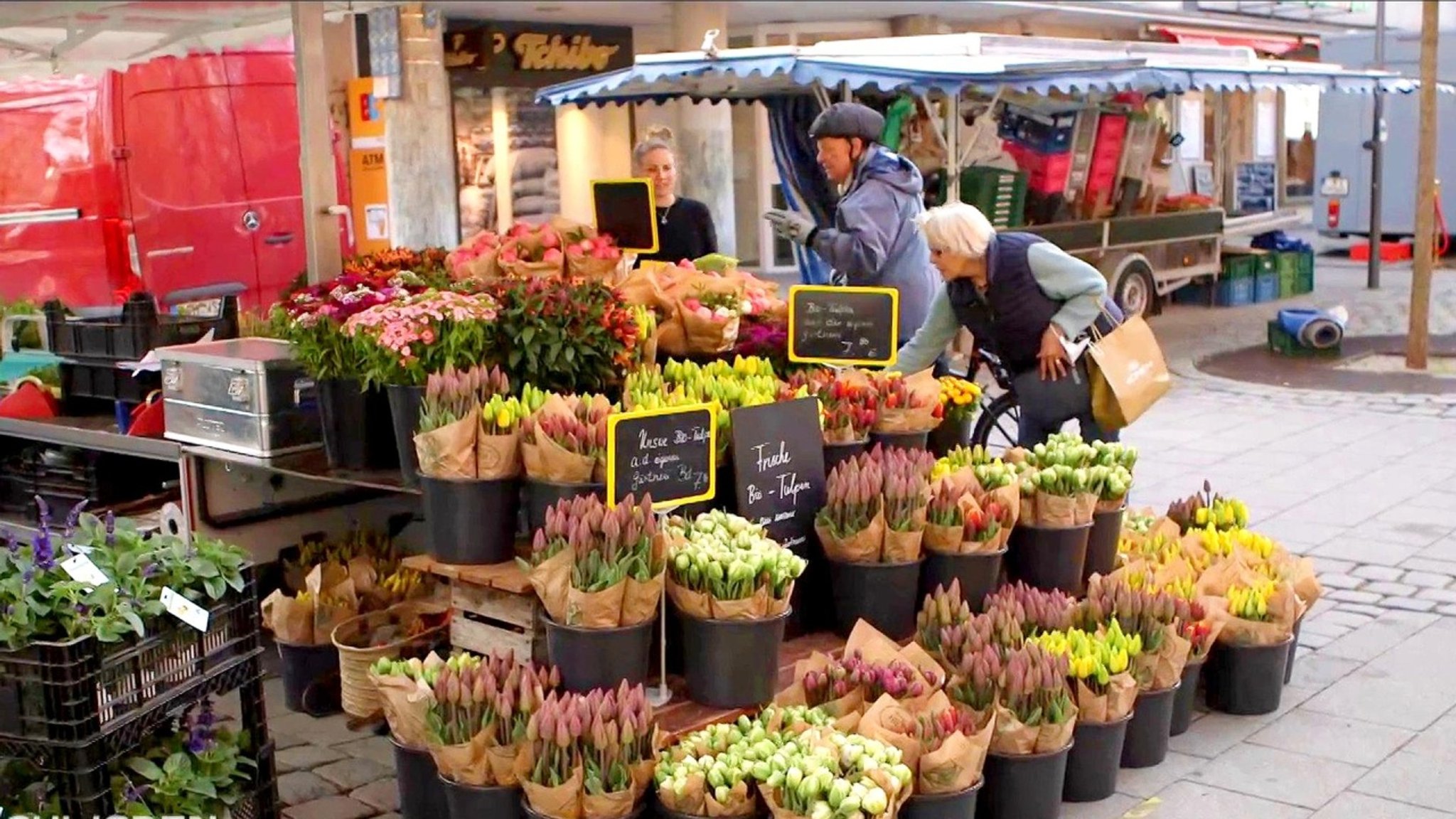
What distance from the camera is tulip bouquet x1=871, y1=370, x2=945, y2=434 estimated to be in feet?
15.8

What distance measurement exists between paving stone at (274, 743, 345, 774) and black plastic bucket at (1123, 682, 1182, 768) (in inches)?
92.1

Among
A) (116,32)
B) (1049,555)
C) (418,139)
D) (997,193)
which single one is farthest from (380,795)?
(418,139)

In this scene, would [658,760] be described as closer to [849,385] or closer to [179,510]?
[849,385]

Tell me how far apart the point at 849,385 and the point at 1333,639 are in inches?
85.1

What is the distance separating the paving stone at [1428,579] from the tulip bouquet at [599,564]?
3.84 meters

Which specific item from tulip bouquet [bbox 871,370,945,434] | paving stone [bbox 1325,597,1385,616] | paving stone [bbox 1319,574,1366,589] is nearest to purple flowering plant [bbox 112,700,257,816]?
tulip bouquet [bbox 871,370,945,434]

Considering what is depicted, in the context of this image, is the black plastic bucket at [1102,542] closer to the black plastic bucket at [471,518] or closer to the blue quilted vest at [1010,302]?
the blue quilted vest at [1010,302]

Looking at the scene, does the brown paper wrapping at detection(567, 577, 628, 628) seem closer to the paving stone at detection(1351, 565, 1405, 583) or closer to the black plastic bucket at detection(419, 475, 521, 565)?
the black plastic bucket at detection(419, 475, 521, 565)

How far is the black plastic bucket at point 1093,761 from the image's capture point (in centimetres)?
411

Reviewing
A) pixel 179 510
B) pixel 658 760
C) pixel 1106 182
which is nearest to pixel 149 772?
pixel 658 760

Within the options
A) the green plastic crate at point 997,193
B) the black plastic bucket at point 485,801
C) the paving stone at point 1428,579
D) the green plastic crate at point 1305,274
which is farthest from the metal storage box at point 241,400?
the green plastic crate at point 1305,274

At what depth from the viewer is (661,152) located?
24.7ft

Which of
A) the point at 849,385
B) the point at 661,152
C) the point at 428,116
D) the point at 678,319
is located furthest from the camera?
the point at 428,116

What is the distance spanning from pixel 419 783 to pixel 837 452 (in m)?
1.59
